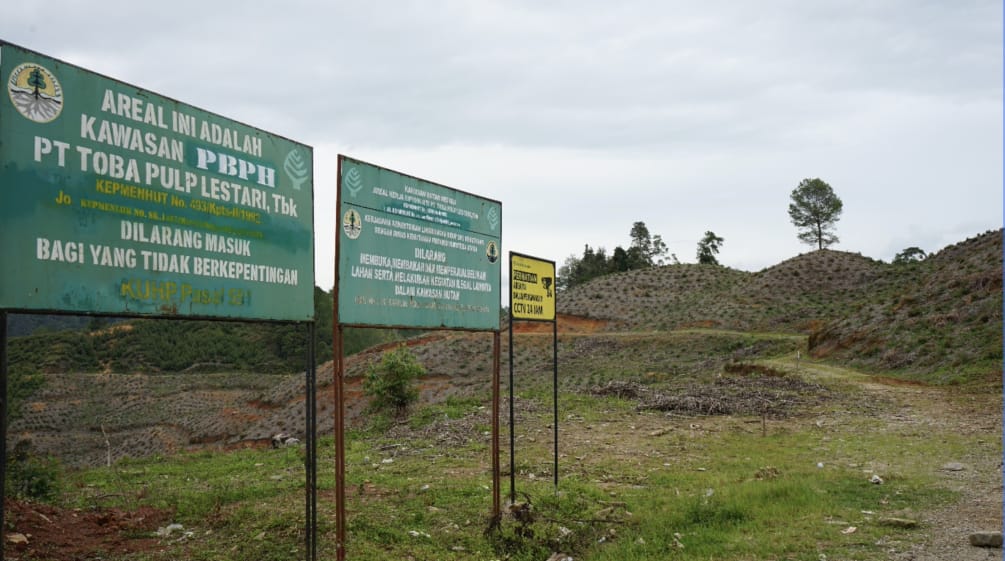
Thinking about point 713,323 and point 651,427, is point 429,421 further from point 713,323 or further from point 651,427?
point 713,323

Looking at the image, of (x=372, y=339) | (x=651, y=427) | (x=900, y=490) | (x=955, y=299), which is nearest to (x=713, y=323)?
(x=955, y=299)

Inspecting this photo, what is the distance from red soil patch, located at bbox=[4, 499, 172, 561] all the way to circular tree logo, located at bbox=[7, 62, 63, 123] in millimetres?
4175

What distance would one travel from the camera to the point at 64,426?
123ft

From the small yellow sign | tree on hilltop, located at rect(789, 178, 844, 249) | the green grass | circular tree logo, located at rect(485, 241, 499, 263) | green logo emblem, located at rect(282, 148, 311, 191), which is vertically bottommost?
the green grass

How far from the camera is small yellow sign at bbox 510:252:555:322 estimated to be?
24.6 feet

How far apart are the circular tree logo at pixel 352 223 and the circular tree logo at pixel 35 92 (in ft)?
7.17

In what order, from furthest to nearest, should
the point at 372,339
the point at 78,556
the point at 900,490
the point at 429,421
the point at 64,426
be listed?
the point at 372,339 < the point at 64,426 < the point at 429,421 < the point at 900,490 < the point at 78,556

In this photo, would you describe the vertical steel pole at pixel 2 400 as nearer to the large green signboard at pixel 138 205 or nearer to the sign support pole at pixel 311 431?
the large green signboard at pixel 138 205

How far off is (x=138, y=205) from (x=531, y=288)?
464 centimetres

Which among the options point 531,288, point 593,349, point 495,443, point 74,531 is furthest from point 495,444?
point 593,349

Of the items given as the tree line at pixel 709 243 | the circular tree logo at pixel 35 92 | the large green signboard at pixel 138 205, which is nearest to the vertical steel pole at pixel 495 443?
the large green signboard at pixel 138 205

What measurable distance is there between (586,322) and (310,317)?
1908 inches

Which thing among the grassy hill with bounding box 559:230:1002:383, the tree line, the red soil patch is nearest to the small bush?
the red soil patch

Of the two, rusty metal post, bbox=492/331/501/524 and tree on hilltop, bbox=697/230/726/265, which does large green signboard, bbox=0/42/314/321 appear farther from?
tree on hilltop, bbox=697/230/726/265
